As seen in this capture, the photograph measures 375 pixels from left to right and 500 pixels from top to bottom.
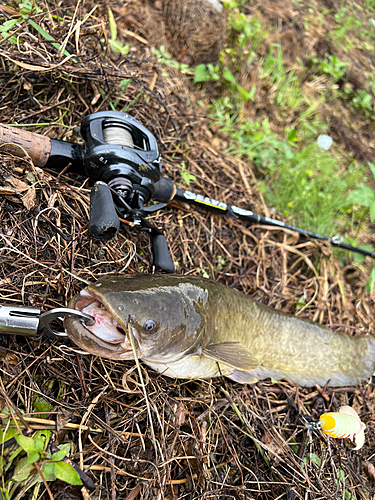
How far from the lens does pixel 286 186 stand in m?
3.79

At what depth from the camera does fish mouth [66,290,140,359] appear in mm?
1703

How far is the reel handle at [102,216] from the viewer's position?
5.78 ft

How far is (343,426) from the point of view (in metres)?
2.43

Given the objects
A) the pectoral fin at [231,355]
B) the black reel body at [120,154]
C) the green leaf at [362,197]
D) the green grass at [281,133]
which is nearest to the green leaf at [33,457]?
the pectoral fin at [231,355]

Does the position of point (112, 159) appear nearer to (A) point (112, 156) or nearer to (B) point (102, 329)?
(A) point (112, 156)

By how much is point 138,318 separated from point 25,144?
1.23m

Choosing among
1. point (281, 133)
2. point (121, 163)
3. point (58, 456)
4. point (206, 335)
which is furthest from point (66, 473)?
point (281, 133)

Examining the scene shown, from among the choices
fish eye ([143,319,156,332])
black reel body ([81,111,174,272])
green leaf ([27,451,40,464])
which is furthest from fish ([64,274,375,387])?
green leaf ([27,451,40,464])

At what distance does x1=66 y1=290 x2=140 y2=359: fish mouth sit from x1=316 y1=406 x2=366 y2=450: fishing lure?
1569 millimetres

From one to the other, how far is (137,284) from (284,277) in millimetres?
1761

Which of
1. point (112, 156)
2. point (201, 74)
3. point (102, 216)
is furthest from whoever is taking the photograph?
point (201, 74)

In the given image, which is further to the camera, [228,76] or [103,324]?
[228,76]

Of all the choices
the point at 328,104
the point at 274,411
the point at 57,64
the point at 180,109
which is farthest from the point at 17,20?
the point at 328,104

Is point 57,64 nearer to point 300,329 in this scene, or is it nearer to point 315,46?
point 300,329
